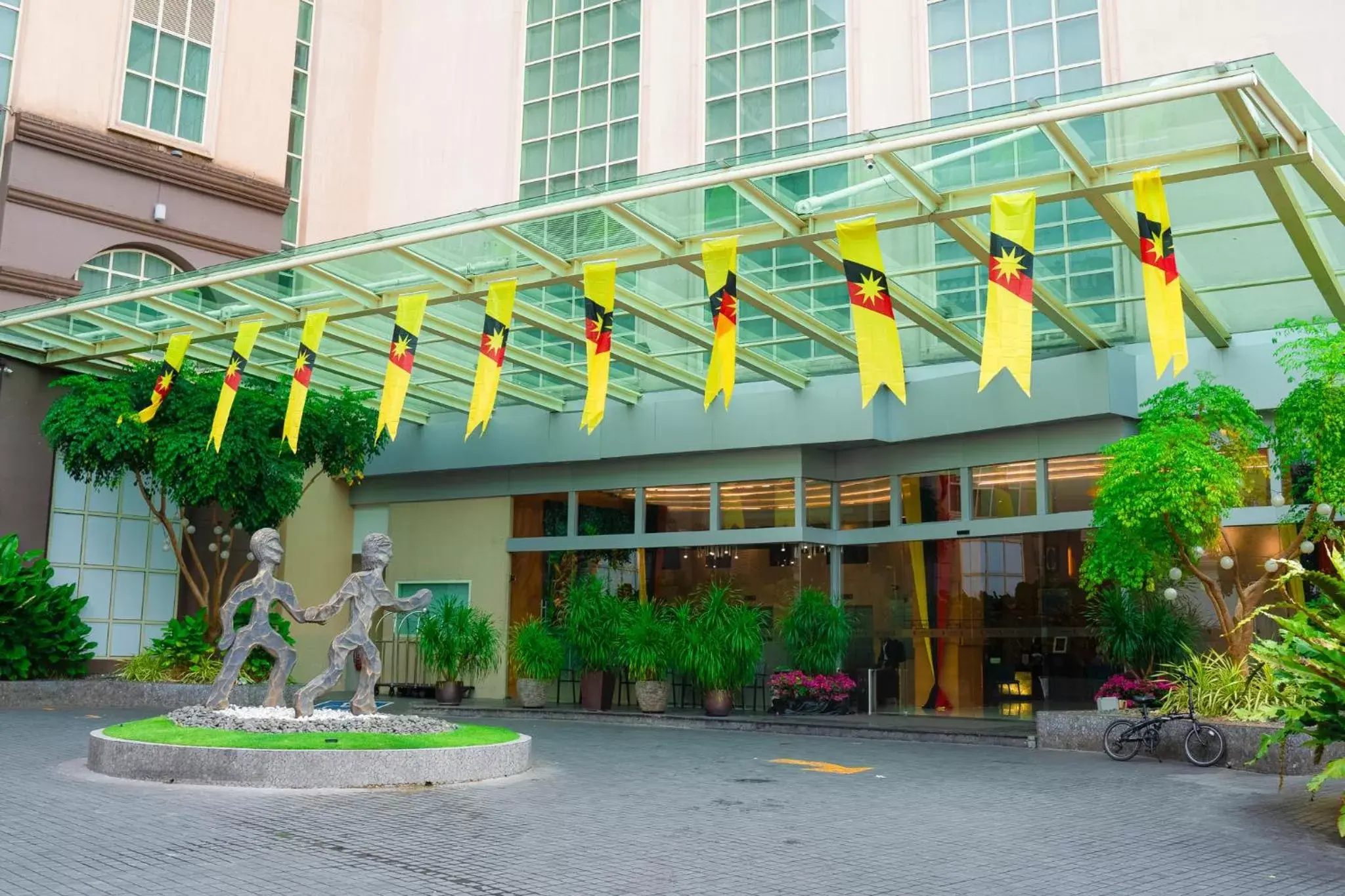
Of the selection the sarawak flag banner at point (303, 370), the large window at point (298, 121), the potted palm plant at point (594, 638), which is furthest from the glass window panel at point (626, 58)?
the potted palm plant at point (594, 638)

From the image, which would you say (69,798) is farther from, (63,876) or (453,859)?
(453,859)

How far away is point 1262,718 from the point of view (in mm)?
11969

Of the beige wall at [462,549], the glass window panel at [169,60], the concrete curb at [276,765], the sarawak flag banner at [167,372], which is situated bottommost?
the concrete curb at [276,765]

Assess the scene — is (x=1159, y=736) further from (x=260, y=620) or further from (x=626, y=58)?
(x=626, y=58)

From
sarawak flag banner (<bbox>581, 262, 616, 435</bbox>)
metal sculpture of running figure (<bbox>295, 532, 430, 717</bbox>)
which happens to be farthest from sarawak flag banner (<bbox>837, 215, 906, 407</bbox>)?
metal sculpture of running figure (<bbox>295, 532, 430, 717</bbox>)

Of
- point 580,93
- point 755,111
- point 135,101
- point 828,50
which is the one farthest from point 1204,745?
point 135,101

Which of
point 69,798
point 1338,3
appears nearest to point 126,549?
point 69,798

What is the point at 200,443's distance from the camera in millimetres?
18047

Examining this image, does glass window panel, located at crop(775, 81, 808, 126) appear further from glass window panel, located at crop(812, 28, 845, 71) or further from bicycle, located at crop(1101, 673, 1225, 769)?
bicycle, located at crop(1101, 673, 1225, 769)

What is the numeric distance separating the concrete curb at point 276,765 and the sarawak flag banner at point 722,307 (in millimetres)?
4282

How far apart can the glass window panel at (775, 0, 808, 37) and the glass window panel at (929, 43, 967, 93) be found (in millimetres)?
2448

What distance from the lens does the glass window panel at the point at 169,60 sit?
21.5 meters

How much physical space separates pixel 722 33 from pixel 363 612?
44.5 ft

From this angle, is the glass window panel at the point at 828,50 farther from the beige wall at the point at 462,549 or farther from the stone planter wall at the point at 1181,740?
the stone planter wall at the point at 1181,740
